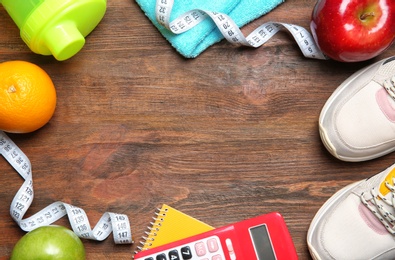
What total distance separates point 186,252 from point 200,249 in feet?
0.10

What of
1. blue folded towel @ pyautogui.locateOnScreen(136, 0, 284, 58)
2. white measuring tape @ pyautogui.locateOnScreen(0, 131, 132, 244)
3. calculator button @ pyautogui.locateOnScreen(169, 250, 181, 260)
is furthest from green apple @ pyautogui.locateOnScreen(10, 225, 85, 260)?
blue folded towel @ pyautogui.locateOnScreen(136, 0, 284, 58)

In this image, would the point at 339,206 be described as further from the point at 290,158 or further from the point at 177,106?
the point at 177,106

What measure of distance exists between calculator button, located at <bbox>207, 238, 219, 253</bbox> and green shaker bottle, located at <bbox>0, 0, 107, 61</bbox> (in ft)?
1.67

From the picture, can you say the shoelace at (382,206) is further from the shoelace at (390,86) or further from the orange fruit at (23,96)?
the orange fruit at (23,96)

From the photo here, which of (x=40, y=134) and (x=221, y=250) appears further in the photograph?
(x=40, y=134)

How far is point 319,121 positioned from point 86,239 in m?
0.58

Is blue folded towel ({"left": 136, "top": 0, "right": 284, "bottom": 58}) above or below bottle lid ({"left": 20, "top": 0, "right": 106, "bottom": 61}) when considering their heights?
below

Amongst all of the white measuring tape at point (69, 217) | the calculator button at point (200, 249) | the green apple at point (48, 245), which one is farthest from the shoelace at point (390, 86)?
the green apple at point (48, 245)

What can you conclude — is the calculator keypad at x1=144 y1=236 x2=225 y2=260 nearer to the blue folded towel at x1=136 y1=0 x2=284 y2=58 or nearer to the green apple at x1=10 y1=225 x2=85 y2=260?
the green apple at x1=10 y1=225 x2=85 y2=260

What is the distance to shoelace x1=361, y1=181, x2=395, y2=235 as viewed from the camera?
1.31m

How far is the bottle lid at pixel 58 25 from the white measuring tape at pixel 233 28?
0.14 meters

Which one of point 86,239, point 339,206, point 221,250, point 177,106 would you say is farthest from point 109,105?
point 339,206

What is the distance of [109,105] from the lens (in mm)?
1413

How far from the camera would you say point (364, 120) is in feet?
4.47
